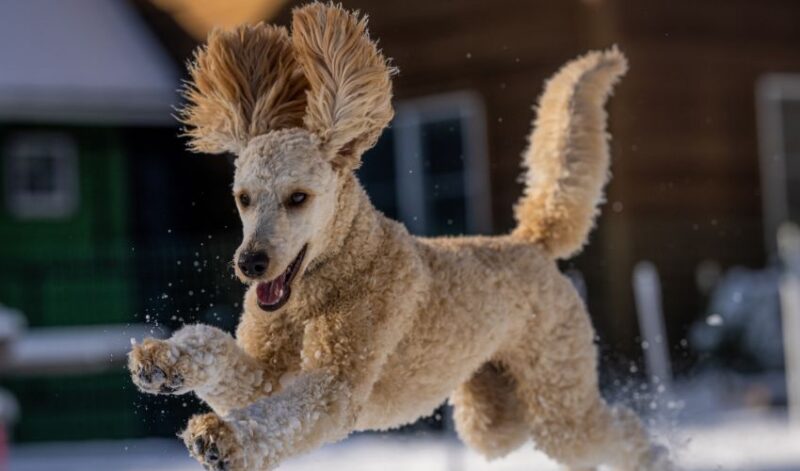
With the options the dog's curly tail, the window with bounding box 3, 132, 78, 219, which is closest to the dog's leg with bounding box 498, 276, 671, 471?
the dog's curly tail

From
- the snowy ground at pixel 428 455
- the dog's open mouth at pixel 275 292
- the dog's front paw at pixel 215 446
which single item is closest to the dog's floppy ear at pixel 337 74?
the dog's open mouth at pixel 275 292

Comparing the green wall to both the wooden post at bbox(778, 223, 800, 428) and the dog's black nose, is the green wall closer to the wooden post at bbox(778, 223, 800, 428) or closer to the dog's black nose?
the wooden post at bbox(778, 223, 800, 428)

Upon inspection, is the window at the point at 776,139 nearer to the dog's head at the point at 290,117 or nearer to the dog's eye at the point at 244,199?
the dog's head at the point at 290,117

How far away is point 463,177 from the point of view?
424 inches

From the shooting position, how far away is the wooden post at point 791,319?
9.91 m

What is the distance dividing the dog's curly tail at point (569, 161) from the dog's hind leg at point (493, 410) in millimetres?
502

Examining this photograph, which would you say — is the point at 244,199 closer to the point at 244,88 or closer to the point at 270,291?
the point at 270,291

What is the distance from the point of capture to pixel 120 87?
11281 millimetres

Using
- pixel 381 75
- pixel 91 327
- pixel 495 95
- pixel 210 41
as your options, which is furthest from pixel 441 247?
pixel 91 327

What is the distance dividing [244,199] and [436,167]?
7.59 meters

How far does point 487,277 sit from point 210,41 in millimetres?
1160

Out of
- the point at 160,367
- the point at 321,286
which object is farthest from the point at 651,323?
the point at 160,367

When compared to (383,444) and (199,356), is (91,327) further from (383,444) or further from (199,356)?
(199,356)

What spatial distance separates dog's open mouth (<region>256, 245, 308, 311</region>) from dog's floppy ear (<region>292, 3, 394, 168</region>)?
40 cm
